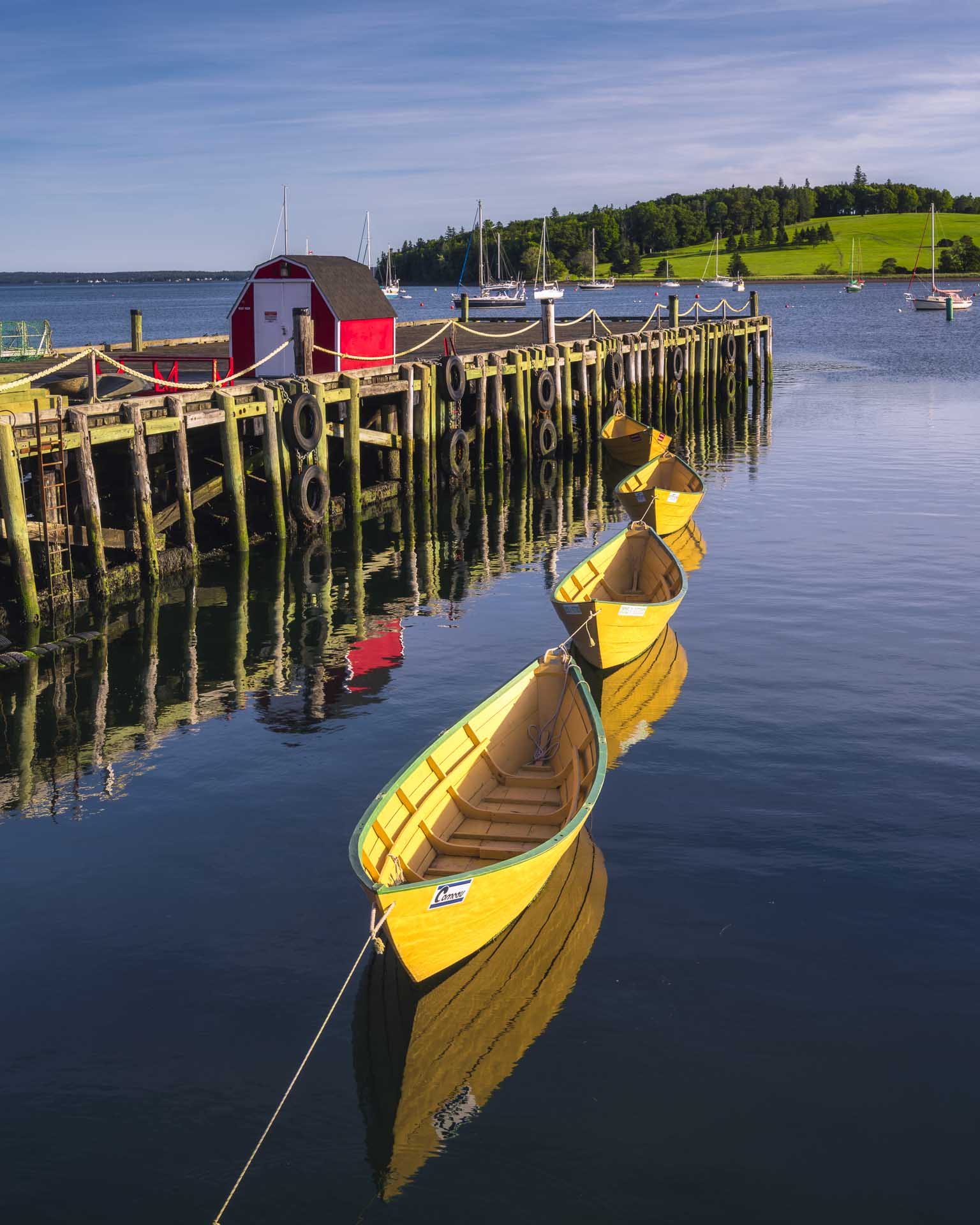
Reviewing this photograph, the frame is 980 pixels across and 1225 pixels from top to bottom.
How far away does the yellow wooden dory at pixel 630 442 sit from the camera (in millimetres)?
37500

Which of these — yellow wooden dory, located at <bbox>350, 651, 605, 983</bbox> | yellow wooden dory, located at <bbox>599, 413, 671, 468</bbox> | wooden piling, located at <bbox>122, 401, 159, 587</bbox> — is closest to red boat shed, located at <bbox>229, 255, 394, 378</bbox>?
wooden piling, located at <bbox>122, 401, 159, 587</bbox>

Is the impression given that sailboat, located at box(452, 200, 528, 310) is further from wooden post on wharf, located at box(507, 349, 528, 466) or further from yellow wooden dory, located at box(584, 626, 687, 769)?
yellow wooden dory, located at box(584, 626, 687, 769)

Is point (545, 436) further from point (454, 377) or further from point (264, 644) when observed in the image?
point (264, 644)

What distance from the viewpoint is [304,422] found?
2538 centimetres

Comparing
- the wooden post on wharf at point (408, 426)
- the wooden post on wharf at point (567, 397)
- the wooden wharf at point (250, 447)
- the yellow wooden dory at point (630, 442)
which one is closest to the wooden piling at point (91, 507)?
the wooden wharf at point (250, 447)

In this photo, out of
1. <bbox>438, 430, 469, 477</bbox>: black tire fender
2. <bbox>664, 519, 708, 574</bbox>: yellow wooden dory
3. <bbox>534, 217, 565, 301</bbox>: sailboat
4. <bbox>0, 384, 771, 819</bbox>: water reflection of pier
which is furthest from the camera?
<bbox>534, 217, 565, 301</bbox>: sailboat

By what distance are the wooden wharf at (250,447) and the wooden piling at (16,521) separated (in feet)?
0.07

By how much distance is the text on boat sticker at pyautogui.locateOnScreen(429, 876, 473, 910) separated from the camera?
9.09 meters

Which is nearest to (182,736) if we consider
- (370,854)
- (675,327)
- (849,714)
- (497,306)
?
(370,854)

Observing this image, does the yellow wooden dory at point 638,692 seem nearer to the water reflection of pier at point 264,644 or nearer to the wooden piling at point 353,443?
the water reflection of pier at point 264,644

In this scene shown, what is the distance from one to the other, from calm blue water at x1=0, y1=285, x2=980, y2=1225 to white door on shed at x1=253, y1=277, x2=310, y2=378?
34.6ft

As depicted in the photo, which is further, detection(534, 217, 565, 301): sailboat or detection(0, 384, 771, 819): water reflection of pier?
detection(534, 217, 565, 301): sailboat

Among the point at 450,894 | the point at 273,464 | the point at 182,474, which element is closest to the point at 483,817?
the point at 450,894

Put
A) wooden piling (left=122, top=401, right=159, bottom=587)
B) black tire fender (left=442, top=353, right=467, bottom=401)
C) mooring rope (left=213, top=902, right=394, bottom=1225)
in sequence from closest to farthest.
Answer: mooring rope (left=213, top=902, right=394, bottom=1225) < wooden piling (left=122, top=401, right=159, bottom=587) < black tire fender (left=442, top=353, right=467, bottom=401)
